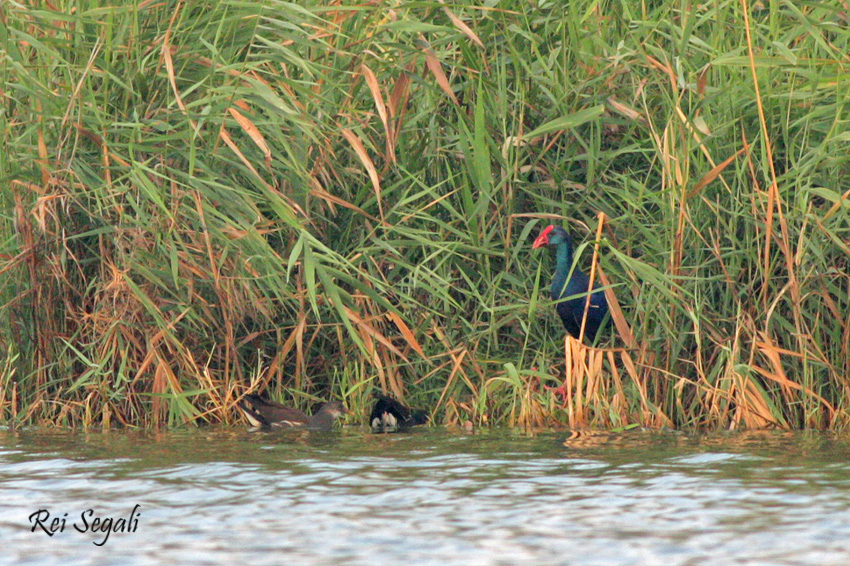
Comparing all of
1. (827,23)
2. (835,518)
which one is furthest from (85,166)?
(835,518)

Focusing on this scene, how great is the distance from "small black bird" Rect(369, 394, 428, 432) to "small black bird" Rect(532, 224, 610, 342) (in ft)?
3.00

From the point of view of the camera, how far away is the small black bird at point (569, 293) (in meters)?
7.34

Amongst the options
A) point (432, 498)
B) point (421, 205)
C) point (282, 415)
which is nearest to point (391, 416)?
point (282, 415)

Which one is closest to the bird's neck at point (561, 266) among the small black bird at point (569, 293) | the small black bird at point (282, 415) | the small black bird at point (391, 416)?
the small black bird at point (569, 293)

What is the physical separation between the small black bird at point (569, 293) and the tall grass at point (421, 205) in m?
0.11

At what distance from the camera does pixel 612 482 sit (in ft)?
17.7

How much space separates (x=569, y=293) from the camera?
293 inches

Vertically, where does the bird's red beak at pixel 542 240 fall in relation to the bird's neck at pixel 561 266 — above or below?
above

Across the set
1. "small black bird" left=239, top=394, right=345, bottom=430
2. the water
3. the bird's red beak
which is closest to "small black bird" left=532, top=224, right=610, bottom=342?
the bird's red beak

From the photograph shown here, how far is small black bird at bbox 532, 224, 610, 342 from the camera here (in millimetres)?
7344

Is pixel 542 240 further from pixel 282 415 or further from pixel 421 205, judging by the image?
pixel 282 415

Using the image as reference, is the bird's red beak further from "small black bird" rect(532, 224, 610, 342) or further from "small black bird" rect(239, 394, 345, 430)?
"small black bird" rect(239, 394, 345, 430)

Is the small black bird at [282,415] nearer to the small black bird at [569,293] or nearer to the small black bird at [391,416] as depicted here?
the small black bird at [391,416]

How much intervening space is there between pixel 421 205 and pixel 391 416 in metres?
Answer: 1.10
